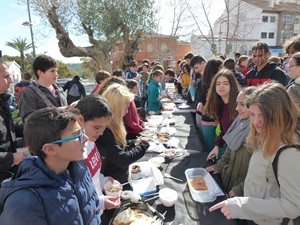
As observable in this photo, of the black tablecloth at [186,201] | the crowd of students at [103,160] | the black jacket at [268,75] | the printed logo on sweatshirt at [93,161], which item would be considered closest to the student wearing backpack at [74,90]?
the crowd of students at [103,160]

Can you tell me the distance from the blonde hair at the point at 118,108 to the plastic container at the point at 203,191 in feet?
2.10

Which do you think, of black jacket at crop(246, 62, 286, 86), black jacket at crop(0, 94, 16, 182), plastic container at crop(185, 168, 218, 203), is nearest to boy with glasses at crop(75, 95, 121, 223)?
plastic container at crop(185, 168, 218, 203)

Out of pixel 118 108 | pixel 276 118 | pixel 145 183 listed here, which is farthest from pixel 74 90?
pixel 276 118

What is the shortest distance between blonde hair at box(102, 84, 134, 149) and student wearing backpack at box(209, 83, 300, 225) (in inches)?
35.4

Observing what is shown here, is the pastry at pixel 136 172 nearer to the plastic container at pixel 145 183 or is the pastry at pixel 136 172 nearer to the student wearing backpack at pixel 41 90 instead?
the plastic container at pixel 145 183

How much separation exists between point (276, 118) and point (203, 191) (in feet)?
2.49

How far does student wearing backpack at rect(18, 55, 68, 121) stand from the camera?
2604 mm

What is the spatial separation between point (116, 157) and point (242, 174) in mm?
1048

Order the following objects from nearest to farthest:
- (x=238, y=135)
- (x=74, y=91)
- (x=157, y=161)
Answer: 1. (x=238, y=135)
2. (x=157, y=161)
3. (x=74, y=91)

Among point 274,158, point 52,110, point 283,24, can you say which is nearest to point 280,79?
point 274,158

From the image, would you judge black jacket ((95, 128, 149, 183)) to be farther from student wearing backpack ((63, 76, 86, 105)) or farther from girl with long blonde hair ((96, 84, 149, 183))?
student wearing backpack ((63, 76, 86, 105))

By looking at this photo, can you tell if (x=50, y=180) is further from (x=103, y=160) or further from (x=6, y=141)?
(x=6, y=141)

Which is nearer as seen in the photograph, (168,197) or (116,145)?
(168,197)

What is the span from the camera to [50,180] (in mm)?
958
